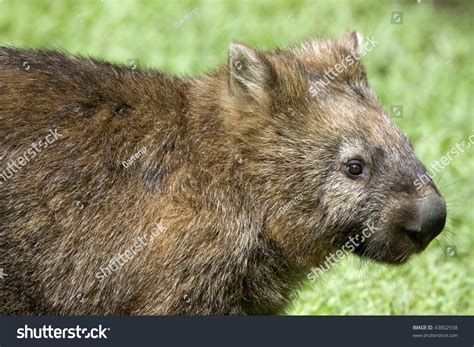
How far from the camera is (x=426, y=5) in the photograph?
16625mm

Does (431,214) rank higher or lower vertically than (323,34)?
lower

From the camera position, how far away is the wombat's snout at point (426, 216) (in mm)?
7629

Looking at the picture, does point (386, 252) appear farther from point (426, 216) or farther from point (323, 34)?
point (323, 34)

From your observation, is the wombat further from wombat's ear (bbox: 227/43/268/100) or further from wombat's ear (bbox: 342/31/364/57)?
wombat's ear (bbox: 342/31/364/57)

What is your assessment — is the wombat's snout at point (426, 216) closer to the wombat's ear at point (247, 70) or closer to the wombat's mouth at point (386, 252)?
the wombat's mouth at point (386, 252)

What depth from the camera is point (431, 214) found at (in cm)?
763

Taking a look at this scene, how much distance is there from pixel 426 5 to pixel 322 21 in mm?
2528

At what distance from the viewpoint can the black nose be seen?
300 inches

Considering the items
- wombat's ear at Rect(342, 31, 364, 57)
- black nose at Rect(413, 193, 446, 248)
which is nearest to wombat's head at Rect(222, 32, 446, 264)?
black nose at Rect(413, 193, 446, 248)

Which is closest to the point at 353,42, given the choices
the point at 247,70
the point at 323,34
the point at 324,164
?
the point at 247,70

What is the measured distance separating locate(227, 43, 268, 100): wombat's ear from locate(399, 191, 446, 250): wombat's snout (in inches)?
59.0

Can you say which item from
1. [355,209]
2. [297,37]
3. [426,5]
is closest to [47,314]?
[355,209]

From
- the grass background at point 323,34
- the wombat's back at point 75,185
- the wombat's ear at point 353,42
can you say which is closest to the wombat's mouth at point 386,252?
the wombat's back at point 75,185

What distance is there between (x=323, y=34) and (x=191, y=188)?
541 centimetres
